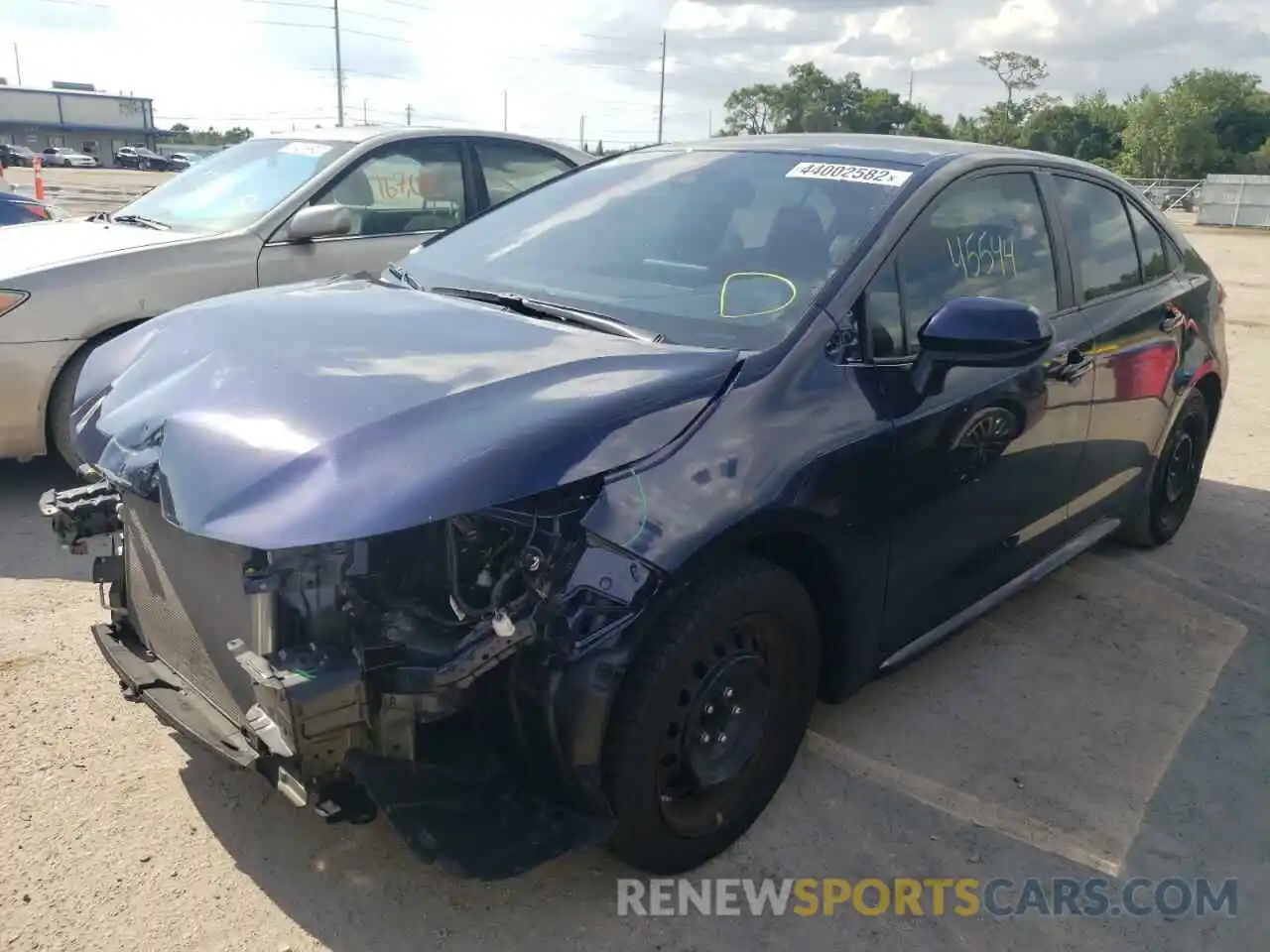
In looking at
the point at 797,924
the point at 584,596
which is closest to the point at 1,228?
the point at 584,596

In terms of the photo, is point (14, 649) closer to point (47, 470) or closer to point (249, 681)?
point (249, 681)

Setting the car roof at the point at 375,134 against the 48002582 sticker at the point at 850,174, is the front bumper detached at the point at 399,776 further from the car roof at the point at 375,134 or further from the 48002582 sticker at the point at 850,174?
the car roof at the point at 375,134

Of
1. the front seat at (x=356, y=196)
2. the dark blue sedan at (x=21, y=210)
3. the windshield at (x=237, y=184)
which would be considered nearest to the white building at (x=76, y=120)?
the dark blue sedan at (x=21, y=210)

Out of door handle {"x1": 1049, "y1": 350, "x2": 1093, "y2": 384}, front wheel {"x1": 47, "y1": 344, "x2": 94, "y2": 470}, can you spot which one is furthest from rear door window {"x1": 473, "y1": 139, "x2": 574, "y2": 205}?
door handle {"x1": 1049, "y1": 350, "x2": 1093, "y2": 384}

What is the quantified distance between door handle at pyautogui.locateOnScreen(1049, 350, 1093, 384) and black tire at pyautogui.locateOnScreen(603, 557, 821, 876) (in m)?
1.37

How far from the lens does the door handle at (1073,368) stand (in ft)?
11.4

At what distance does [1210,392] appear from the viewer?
4.95m

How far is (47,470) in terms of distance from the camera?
17.6ft

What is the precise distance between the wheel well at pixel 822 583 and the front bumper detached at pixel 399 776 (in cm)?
77

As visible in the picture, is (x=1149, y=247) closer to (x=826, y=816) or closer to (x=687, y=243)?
(x=687, y=243)

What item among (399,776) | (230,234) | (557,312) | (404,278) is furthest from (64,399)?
(399,776)

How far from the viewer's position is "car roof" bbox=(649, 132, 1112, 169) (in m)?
3.29

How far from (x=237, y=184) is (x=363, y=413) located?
163 inches

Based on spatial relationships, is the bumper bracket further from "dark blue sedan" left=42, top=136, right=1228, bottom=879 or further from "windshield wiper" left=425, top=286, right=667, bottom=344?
"windshield wiper" left=425, top=286, right=667, bottom=344
